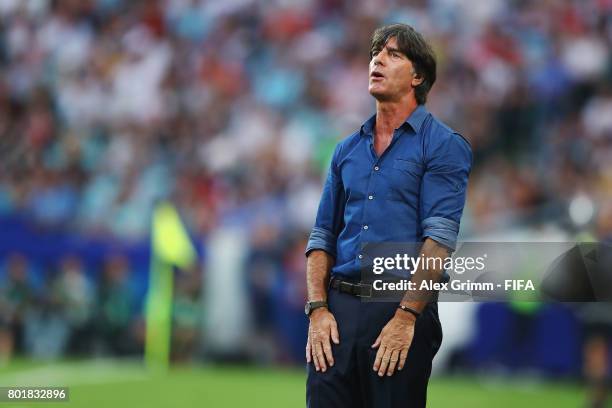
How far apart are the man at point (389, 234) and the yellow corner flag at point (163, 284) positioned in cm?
797

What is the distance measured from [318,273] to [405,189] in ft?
1.59

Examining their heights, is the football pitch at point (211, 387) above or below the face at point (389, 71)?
below

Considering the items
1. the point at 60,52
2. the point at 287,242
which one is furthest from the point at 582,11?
the point at 60,52

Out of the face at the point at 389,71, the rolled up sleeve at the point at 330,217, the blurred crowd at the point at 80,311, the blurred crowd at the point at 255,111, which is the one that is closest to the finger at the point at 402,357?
the rolled up sleeve at the point at 330,217

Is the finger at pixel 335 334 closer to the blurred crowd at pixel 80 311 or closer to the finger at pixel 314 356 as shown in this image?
the finger at pixel 314 356

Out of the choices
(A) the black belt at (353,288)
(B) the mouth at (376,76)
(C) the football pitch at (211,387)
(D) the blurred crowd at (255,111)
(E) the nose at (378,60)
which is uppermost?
(D) the blurred crowd at (255,111)

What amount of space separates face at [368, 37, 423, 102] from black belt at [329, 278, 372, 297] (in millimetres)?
715

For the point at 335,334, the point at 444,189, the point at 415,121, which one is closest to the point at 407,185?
the point at 444,189

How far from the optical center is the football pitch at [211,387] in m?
9.64

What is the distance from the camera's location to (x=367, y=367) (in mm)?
4211

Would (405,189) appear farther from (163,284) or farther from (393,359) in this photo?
(163,284)

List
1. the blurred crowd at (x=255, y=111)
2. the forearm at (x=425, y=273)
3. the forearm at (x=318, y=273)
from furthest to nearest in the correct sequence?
the blurred crowd at (x=255, y=111) < the forearm at (x=318, y=273) < the forearm at (x=425, y=273)

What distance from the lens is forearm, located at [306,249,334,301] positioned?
437 cm

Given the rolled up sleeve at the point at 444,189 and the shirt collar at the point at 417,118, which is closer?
the rolled up sleeve at the point at 444,189
